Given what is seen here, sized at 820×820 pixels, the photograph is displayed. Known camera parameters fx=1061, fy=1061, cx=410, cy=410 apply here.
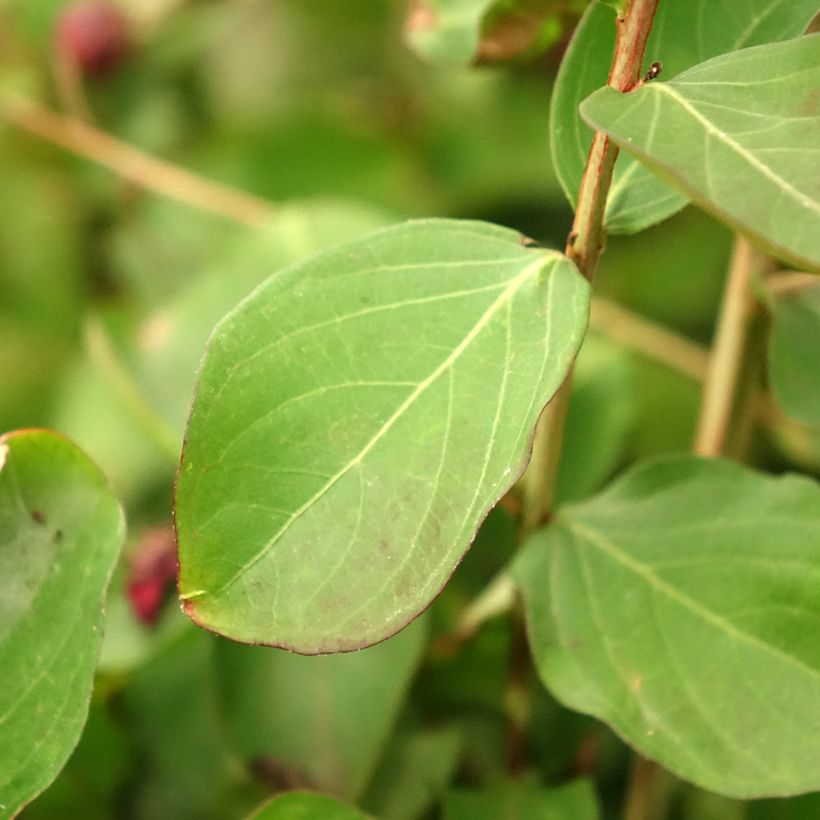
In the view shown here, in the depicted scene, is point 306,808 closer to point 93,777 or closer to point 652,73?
point 93,777

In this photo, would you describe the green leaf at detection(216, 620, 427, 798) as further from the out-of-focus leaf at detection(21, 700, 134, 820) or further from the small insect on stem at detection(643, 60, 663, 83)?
the small insect on stem at detection(643, 60, 663, 83)

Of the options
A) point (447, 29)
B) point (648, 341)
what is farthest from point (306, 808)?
point (648, 341)

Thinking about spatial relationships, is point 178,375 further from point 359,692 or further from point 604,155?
point 604,155

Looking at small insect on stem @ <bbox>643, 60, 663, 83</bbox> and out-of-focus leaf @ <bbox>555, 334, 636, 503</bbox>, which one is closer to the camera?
small insect on stem @ <bbox>643, 60, 663, 83</bbox>

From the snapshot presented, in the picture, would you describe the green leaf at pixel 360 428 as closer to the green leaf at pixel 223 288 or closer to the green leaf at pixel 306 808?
the green leaf at pixel 306 808

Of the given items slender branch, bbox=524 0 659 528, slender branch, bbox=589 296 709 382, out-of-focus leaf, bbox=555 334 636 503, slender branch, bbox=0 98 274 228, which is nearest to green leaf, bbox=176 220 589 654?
slender branch, bbox=524 0 659 528

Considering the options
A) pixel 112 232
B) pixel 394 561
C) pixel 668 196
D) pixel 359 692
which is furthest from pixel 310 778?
pixel 112 232

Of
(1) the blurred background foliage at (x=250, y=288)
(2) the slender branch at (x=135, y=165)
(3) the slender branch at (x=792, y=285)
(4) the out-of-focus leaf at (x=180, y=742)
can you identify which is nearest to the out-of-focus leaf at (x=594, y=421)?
(1) the blurred background foliage at (x=250, y=288)
